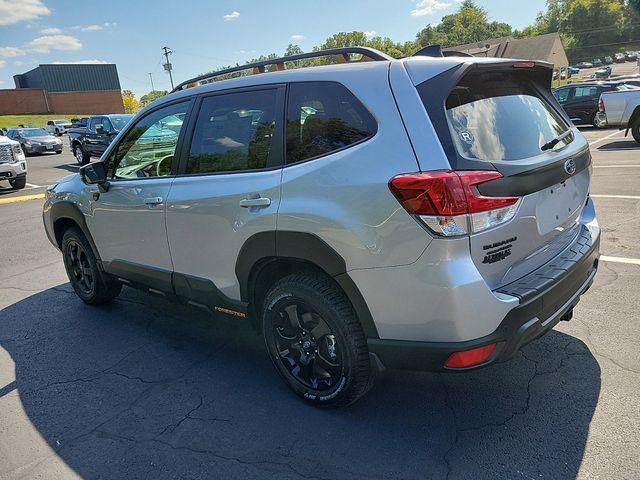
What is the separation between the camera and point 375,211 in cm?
223

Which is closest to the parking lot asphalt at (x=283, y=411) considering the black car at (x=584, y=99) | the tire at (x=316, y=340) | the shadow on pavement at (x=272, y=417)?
the shadow on pavement at (x=272, y=417)

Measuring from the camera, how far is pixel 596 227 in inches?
119

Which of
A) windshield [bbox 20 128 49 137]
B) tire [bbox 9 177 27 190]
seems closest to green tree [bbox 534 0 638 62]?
windshield [bbox 20 128 49 137]

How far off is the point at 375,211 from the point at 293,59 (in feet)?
4.45

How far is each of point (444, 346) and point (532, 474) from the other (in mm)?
726

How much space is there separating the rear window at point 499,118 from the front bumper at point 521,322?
2.03 feet

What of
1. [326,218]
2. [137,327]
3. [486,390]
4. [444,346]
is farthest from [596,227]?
[137,327]

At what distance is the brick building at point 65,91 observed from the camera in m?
67.6

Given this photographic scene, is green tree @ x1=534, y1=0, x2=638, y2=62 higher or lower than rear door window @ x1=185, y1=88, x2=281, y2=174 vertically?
higher

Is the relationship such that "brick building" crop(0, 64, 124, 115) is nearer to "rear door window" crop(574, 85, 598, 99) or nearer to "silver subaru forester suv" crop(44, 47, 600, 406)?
"rear door window" crop(574, 85, 598, 99)

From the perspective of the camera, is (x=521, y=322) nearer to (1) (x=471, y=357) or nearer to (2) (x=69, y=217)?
(1) (x=471, y=357)

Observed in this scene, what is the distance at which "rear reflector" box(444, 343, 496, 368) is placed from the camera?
7.11 ft

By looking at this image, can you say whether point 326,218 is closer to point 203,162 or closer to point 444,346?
point 444,346

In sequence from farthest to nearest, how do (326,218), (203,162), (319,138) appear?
(203,162) → (319,138) → (326,218)
